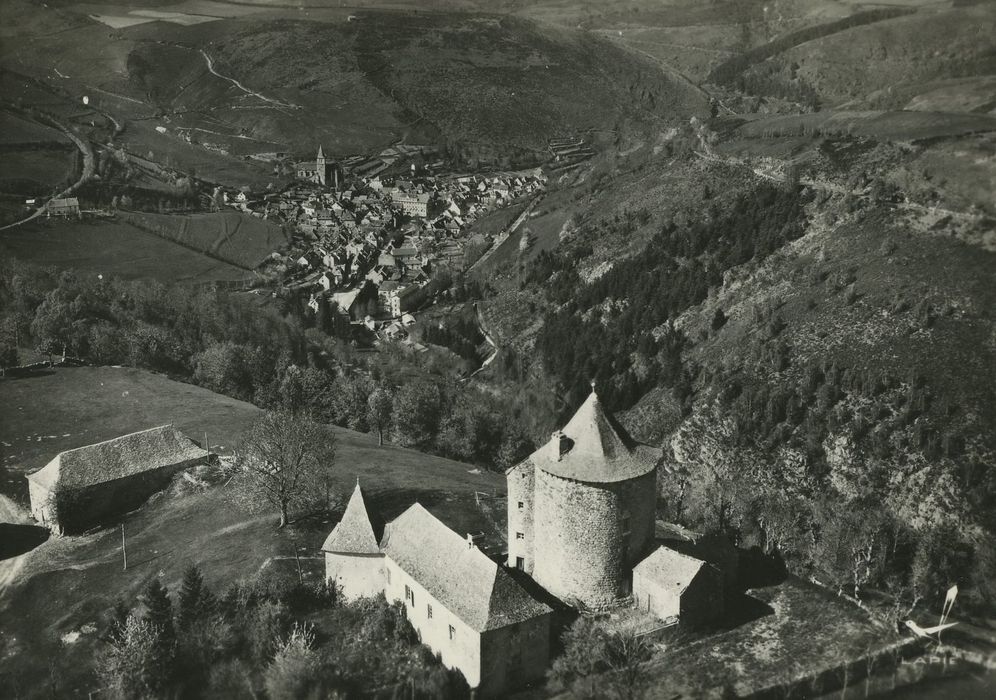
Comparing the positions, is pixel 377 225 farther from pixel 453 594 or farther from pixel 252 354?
pixel 453 594

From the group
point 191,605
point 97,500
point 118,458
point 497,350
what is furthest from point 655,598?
point 497,350

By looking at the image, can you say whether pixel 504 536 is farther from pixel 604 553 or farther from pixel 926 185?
pixel 926 185

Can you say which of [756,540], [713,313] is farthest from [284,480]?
[713,313]

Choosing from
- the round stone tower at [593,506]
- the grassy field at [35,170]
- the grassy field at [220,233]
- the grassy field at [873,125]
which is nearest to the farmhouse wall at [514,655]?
the round stone tower at [593,506]

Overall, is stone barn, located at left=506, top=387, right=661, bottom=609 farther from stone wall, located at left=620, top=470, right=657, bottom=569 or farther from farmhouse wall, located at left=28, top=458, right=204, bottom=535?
farmhouse wall, located at left=28, top=458, right=204, bottom=535

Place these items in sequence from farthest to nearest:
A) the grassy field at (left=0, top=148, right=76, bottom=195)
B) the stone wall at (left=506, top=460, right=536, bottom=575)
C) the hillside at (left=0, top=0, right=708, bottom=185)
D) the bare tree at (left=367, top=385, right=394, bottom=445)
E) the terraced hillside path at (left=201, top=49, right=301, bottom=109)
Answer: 1. the terraced hillside path at (left=201, top=49, right=301, bottom=109)
2. the hillside at (left=0, top=0, right=708, bottom=185)
3. the grassy field at (left=0, top=148, right=76, bottom=195)
4. the bare tree at (left=367, top=385, right=394, bottom=445)
5. the stone wall at (left=506, top=460, right=536, bottom=575)

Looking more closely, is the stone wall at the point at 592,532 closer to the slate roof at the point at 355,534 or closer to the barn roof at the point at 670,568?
the barn roof at the point at 670,568

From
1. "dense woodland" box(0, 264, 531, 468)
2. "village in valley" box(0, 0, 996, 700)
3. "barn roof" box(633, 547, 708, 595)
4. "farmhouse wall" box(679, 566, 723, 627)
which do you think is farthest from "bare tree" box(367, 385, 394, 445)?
"farmhouse wall" box(679, 566, 723, 627)
